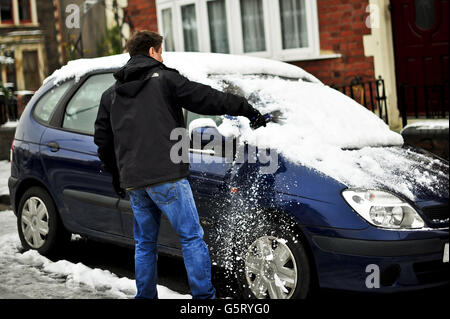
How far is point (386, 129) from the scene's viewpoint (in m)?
5.28

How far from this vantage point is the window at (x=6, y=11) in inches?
1221

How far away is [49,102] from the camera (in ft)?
20.1

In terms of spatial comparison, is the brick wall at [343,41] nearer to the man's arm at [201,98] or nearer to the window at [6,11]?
the man's arm at [201,98]

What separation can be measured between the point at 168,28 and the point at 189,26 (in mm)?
522

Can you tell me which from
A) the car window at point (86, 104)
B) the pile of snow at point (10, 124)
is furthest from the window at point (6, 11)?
Answer: the car window at point (86, 104)

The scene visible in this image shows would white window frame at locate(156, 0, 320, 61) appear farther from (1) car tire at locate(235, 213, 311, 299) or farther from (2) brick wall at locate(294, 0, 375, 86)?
(1) car tire at locate(235, 213, 311, 299)

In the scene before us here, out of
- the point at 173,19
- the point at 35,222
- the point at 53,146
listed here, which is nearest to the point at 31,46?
the point at 173,19

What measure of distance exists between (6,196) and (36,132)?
3.30m

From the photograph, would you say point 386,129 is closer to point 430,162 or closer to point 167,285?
point 430,162

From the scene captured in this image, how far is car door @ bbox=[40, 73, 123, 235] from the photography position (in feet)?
17.4

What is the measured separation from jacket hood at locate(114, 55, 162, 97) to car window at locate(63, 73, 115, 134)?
1490 mm

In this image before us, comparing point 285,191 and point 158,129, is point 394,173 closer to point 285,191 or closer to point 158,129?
point 285,191

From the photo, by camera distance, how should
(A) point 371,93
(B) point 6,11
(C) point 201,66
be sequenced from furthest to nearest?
(B) point 6,11 < (A) point 371,93 < (C) point 201,66
